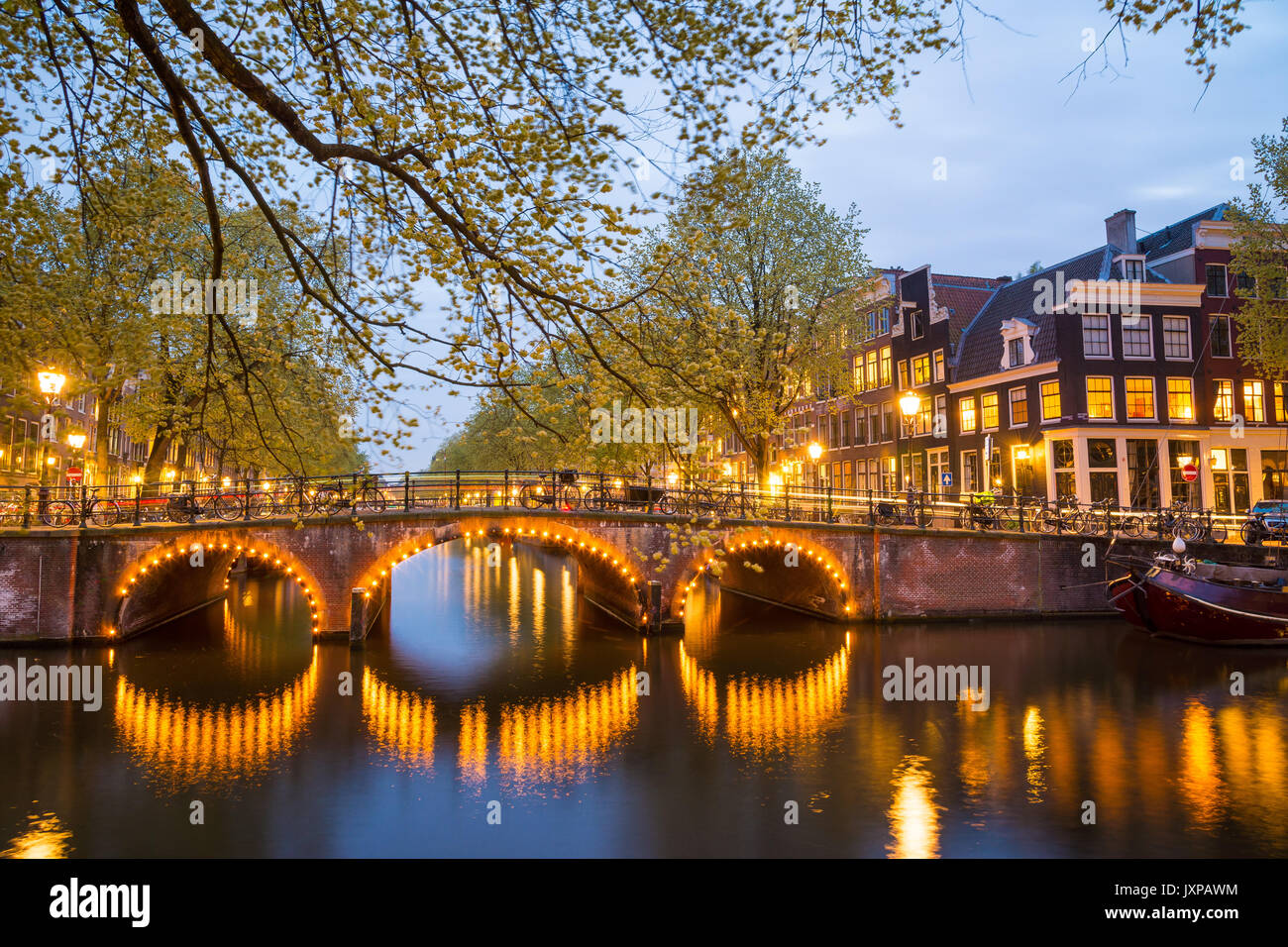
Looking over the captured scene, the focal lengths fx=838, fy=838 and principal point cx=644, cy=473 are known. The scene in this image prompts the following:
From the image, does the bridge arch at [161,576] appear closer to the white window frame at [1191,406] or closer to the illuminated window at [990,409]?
the illuminated window at [990,409]

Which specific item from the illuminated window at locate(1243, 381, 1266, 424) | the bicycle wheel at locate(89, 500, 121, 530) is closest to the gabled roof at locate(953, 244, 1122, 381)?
the illuminated window at locate(1243, 381, 1266, 424)

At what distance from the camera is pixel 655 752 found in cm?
1374

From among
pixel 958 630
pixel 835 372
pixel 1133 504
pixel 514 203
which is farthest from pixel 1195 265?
pixel 514 203

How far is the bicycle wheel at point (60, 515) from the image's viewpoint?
2247 centimetres

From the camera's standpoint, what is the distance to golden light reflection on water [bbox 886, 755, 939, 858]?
9703 mm

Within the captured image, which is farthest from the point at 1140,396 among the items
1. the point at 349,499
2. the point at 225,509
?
the point at 225,509

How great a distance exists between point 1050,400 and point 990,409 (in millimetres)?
3033

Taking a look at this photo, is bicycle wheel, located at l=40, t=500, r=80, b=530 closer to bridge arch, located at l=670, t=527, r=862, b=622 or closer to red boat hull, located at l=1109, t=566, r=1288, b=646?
bridge arch, located at l=670, t=527, r=862, b=622

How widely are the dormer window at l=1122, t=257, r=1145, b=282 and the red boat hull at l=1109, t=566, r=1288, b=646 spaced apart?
16.1 meters

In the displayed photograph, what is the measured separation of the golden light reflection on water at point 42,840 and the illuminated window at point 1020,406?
34.5 m

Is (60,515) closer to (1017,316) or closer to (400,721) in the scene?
(400,721)

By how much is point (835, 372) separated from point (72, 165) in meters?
26.9

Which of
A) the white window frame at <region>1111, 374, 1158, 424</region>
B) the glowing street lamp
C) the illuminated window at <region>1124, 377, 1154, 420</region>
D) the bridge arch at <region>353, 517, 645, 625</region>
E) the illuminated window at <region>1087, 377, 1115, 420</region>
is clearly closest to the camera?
the glowing street lamp

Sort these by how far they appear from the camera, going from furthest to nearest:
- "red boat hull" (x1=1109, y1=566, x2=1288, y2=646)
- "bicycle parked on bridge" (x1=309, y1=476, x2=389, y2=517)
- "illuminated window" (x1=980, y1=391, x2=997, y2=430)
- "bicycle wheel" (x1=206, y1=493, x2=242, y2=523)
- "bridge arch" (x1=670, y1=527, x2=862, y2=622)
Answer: "illuminated window" (x1=980, y1=391, x2=997, y2=430) → "bridge arch" (x1=670, y1=527, x2=862, y2=622) → "bicycle wheel" (x1=206, y1=493, x2=242, y2=523) → "bicycle parked on bridge" (x1=309, y1=476, x2=389, y2=517) → "red boat hull" (x1=1109, y1=566, x2=1288, y2=646)
